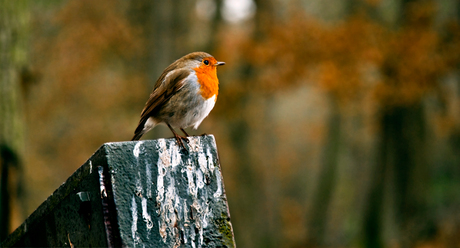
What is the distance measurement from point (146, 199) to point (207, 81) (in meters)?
1.91

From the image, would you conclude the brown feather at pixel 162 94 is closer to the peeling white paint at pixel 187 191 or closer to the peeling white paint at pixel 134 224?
the peeling white paint at pixel 187 191

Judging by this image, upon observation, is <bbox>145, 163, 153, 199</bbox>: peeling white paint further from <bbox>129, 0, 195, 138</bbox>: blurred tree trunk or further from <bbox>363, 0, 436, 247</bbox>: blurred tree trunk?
<bbox>363, 0, 436, 247</bbox>: blurred tree trunk

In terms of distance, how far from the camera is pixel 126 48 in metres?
10.6

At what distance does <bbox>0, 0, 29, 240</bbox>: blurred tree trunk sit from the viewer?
11.4ft

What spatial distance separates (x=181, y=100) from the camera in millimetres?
3000

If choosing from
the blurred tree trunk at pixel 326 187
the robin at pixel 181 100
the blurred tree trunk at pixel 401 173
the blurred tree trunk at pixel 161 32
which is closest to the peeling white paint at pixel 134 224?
the robin at pixel 181 100

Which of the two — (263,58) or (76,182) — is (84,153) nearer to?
(263,58)

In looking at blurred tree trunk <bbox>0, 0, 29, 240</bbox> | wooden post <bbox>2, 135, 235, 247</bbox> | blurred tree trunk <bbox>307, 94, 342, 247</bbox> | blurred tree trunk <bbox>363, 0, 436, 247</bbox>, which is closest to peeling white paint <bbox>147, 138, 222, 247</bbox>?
wooden post <bbox>2, 135, 235, 247</bbox>

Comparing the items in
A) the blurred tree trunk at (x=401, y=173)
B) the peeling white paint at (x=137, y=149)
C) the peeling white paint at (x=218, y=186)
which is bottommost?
the peeling white paint at (x=218, y=186)

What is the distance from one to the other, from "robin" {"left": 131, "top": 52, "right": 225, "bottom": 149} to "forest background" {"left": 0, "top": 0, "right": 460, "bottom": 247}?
1.19 m

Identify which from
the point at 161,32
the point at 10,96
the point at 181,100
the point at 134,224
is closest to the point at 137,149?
the point at 134,224

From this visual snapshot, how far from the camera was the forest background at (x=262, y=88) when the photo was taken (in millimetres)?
7406

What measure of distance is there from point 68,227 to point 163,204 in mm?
321

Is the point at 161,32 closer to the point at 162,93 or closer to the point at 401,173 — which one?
the point at 401,173
